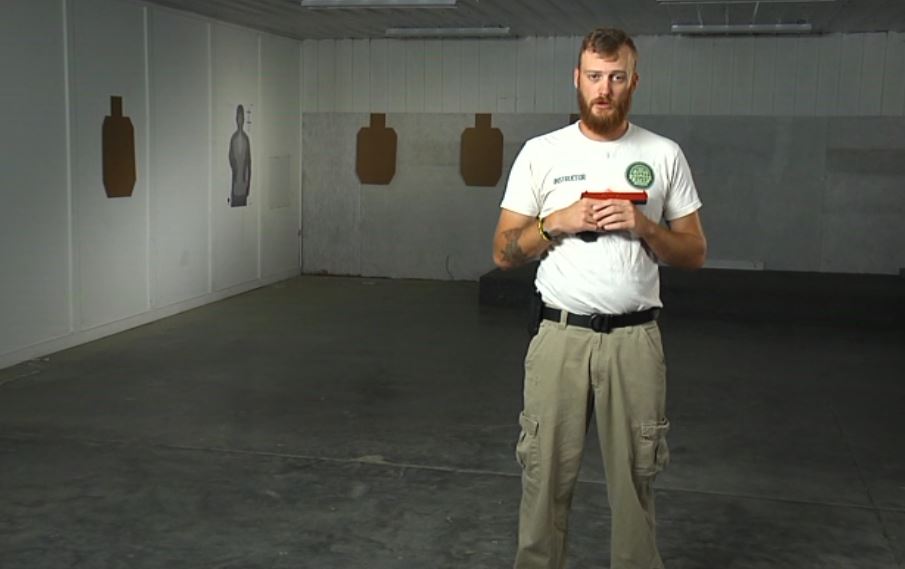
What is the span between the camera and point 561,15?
28.5 ft

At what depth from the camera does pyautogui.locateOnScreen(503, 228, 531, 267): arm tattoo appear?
266cm

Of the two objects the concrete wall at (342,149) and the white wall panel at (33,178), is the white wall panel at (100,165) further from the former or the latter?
the white wall panel at (33,178)

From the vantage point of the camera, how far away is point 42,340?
657 cm

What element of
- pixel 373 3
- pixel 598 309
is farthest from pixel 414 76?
pixel 598 309

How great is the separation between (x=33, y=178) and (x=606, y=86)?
495cm

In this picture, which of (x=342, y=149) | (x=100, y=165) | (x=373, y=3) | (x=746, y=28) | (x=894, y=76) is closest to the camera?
(x=100, y=165)

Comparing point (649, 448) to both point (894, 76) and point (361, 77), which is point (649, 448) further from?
point (361, 77)

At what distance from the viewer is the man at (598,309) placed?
2588 millimetres

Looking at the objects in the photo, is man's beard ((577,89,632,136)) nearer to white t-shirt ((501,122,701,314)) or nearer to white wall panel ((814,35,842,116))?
white t-shirt ((501,122,701,314))

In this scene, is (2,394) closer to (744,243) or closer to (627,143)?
(627,143)

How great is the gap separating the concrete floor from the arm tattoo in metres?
1.26

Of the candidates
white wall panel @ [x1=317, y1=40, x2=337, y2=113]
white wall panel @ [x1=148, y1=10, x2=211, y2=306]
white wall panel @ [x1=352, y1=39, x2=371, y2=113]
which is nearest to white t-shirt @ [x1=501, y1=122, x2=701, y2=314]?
white wall panel @ [x1=148, y1=10, x2=211, y2=306]

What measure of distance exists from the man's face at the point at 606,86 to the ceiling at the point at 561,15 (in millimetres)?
5459

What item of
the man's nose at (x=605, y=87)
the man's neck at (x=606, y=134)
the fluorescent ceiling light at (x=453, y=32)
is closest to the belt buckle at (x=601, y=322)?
the man's neck at (x=606, y=134)
